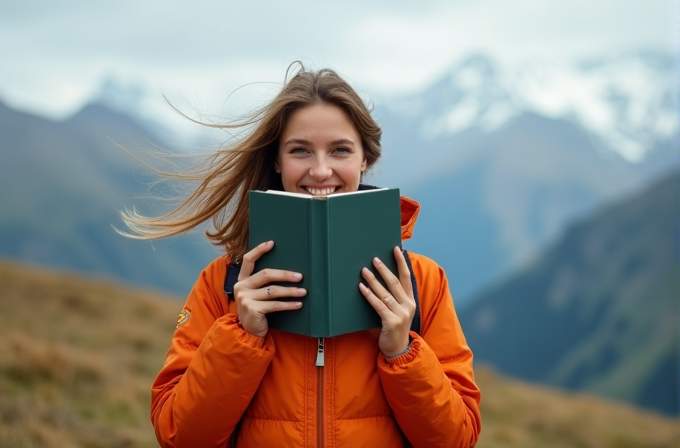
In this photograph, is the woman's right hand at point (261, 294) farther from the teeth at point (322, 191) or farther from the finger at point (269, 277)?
the teeth at point (322, 191)

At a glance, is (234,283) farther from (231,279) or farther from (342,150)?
(342,150)

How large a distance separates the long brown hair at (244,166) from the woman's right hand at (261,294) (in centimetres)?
40

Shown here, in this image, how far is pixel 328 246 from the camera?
7.92 ft

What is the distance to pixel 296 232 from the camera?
247 cm

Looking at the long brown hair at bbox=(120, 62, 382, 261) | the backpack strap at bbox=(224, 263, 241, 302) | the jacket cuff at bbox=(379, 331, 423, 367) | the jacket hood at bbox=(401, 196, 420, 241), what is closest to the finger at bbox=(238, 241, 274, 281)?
the backpack strap at bbox=(224, 263, 241, 302)

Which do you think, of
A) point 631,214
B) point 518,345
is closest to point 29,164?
point 518,345

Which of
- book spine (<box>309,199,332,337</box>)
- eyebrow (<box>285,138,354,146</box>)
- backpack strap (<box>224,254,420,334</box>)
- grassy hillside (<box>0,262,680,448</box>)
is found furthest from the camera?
grassy hillside (<box>0,262,680,448</box>)

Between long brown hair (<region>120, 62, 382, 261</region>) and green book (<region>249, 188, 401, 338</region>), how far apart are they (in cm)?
45

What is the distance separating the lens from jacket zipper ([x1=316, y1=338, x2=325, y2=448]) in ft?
8.41

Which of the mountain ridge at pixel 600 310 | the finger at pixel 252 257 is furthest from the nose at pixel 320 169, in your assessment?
the mountain ridge at pixel 600 310

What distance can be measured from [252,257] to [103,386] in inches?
252

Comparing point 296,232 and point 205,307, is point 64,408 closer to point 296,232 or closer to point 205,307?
point 205,307

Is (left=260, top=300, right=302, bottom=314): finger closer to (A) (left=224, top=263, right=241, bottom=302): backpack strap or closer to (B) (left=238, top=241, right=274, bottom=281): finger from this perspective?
(B) (left=238, top=241, right=274, bottom=281): finger

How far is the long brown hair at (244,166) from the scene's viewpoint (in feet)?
9.53
